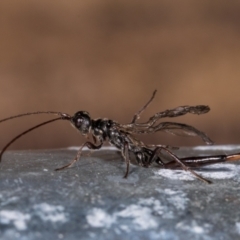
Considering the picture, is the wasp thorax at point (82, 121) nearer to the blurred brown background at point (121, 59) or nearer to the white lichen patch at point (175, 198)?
the white lichen patch at point (175, 198)

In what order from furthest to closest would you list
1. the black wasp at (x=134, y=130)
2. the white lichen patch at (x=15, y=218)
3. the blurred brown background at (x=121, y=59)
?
the blurred brown background at (x=121, y=59), the black wasp at (x=134, y=130), the white lichen patch at (x=15, y=218)

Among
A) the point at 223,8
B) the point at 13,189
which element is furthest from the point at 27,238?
the point at 223,8

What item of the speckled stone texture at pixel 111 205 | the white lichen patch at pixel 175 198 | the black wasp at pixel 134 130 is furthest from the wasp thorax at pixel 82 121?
the white lichen patch at pixel 175 198

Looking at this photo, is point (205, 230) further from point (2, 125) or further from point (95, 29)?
point (95, 29)

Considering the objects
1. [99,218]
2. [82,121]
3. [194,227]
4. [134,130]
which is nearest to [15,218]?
[99,218]

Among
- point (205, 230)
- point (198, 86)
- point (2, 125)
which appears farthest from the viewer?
point (198, 86)

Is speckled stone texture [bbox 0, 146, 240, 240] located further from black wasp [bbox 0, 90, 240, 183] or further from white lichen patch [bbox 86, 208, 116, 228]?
black wasp [bbox 0, 90, 240, 183]
